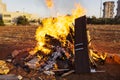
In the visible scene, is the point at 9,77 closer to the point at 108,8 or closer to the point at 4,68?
the point at 4,68

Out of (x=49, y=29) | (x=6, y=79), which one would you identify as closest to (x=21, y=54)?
(x=49, y=29)

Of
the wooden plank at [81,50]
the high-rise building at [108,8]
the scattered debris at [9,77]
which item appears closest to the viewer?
the scattered debris at [9,77]

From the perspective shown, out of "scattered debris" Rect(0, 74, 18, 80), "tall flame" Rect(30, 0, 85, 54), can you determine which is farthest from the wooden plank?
"scattered debris" Rect(0, 74, 18, 80)

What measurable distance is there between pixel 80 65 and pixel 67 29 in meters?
2.56

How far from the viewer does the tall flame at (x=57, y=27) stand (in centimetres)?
1364

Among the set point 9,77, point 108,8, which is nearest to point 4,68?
point 9,77

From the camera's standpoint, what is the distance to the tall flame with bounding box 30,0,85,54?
44.8ft

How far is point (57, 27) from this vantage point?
46.3 ft

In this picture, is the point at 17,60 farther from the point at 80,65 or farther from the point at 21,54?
the point at 80,65

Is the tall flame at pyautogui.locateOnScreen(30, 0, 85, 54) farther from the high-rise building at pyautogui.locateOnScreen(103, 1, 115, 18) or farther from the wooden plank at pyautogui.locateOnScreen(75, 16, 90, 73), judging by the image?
the high-rise building at pyautogui.locateOnScreen(103, 1, 115, 18)

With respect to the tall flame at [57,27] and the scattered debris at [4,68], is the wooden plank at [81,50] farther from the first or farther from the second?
the scattered debris at [4,68]

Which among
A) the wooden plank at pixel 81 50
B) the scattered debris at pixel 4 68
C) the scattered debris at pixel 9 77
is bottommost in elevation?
the scattered debris at pixel 9 77

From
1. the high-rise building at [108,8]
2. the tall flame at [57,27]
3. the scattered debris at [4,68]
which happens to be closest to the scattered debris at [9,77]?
the scattered debris at [4,68]

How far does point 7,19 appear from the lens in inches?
4405
